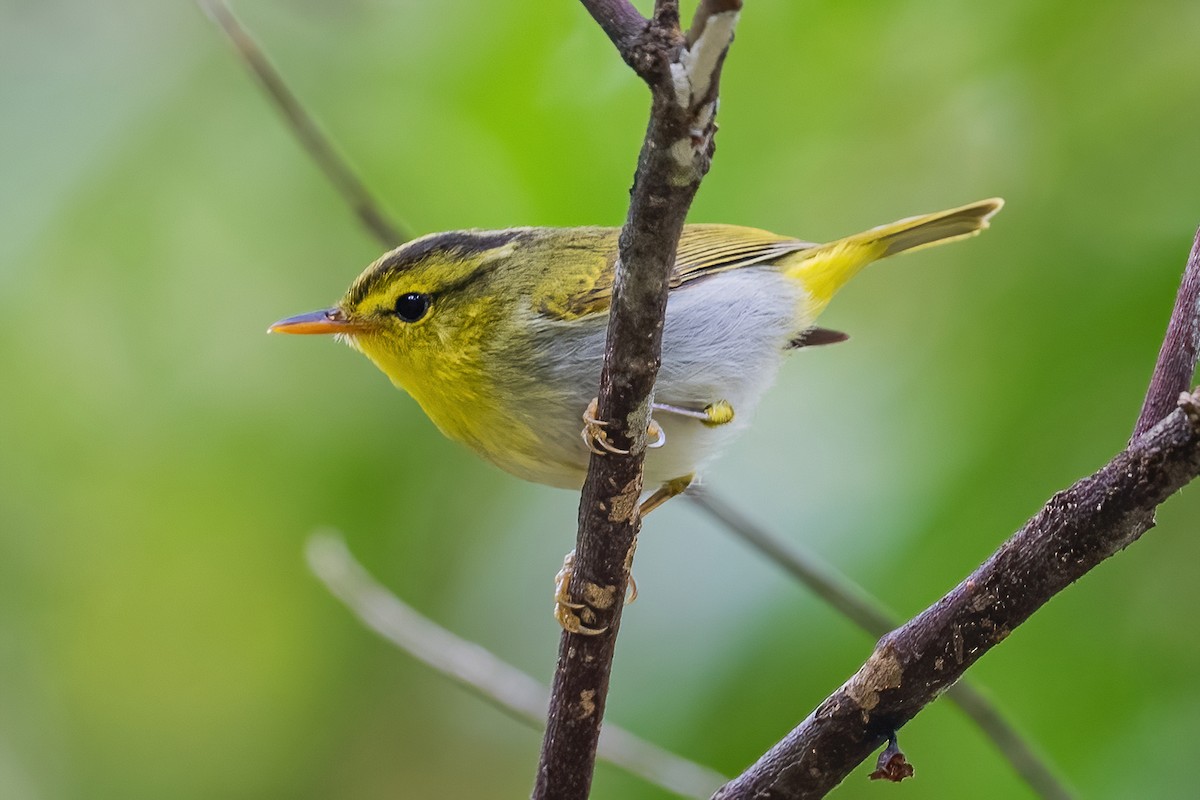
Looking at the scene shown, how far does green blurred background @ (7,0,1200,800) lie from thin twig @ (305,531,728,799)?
0.36 ft

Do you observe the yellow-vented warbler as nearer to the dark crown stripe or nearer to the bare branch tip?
the dark crown stripe

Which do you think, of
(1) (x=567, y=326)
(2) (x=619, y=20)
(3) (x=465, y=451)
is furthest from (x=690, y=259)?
(2) (x=619, y=20)

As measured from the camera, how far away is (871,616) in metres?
2.26

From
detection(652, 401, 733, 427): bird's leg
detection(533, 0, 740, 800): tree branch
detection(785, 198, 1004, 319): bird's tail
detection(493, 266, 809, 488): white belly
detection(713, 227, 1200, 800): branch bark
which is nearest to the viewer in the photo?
detection(533, 0, 740, 800): tree branch

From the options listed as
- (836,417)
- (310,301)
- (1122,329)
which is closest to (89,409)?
(310,301)

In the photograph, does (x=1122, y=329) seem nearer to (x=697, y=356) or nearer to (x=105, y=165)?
(x=697, y=356)

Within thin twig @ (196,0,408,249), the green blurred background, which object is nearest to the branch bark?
the green blurred background

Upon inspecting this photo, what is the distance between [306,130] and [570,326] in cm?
76

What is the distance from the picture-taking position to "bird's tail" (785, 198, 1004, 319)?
8.96ft

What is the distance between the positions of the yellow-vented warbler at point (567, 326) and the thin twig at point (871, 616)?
0.31 m

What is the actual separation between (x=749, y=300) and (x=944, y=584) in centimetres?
90

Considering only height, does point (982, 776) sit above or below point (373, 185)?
below

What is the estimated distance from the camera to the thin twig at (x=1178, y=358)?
148 cm

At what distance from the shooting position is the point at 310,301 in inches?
148
